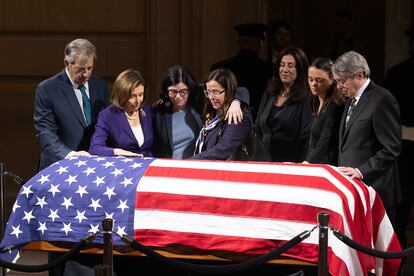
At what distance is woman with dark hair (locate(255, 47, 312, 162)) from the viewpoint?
8906 millimetres

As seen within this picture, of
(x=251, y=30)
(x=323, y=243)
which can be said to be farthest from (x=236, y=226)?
(x=251, y=30)

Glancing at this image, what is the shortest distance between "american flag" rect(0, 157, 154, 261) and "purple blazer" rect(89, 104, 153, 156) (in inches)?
24.3

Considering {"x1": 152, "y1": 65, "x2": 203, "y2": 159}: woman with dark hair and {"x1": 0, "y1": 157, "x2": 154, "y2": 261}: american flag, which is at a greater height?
{"x1": 152, "y1": 65, "x2": 203, "y2": 159}: woman with dark hair

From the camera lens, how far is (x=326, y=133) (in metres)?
8.56

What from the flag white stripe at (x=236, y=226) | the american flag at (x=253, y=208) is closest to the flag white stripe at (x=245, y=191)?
the american flag at (x=253, y=208)

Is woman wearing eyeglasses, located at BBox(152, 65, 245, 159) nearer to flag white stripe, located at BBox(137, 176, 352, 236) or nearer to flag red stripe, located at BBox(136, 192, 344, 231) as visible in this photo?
flag white stripe, located at BBox(137, 176, 352, 236)

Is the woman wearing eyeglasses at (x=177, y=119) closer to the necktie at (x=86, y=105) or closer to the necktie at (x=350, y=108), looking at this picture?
the necktie at (x=86, y=105)

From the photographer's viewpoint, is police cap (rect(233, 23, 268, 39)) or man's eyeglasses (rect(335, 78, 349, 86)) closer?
man's eyeglasses (rect(335, 78, 349, 86))

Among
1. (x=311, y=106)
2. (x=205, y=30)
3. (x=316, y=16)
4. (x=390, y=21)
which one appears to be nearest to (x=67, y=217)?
(x=311, y=106)

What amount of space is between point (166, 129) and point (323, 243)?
6.64ft

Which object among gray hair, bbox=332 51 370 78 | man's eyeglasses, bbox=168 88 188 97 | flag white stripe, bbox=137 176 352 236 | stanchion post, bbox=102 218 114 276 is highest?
gray hair, bbox=332 51 370 78

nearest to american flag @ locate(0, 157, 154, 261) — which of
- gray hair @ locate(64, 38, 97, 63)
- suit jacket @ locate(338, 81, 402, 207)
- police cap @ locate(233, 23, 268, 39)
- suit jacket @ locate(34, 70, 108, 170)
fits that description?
suit jacket @ locate(34, 70, 108, 170)

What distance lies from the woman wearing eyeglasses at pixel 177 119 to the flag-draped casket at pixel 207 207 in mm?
682

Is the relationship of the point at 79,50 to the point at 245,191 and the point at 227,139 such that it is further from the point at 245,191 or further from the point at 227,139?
the point at 245,191
